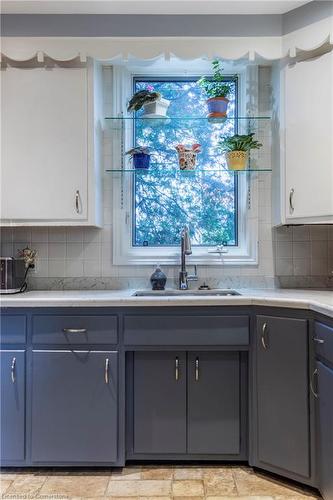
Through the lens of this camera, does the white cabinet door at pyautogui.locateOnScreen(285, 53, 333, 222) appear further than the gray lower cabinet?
Yes

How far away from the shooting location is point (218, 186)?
8.34 feet

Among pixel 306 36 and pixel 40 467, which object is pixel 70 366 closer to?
pixel 40 467

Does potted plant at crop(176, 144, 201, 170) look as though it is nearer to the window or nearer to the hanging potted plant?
the window

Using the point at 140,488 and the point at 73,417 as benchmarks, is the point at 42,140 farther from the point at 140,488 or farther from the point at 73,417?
the point at 140,488

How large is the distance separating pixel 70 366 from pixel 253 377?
0.94 m

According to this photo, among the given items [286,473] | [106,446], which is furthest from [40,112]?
[286,473]

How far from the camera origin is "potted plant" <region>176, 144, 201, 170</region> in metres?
2.38

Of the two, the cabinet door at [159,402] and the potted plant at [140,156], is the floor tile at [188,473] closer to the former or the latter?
the cabinet door at [159,402]

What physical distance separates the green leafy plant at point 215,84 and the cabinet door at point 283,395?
4.74 feet

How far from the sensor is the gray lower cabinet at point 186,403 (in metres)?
1.93

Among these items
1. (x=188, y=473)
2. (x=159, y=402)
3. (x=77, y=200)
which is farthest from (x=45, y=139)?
(x=188, y=473)

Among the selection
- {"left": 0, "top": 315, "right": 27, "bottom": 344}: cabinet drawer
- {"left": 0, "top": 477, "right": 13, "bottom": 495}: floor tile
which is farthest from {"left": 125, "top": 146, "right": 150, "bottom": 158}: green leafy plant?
{"left": 0, "top": 477, "right": 13, "bottom": 495}: floor tile

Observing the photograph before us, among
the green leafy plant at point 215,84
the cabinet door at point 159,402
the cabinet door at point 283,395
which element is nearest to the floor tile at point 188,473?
the cabinet door at point 159,402

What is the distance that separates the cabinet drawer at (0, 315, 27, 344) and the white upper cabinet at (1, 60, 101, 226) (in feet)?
2.02
